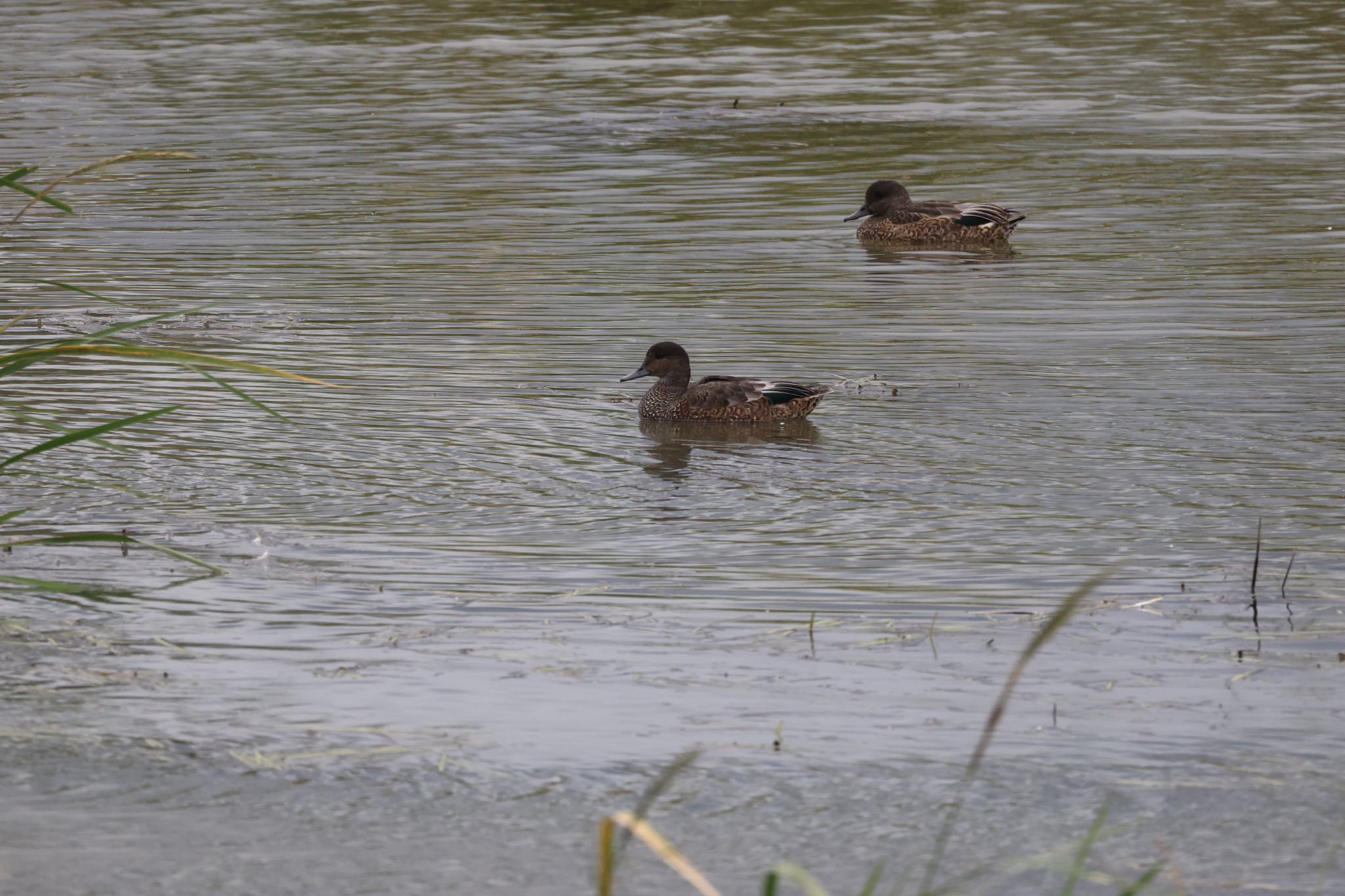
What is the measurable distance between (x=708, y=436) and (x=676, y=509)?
78.2 inches

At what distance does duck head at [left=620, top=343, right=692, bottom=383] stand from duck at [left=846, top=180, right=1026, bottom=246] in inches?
218

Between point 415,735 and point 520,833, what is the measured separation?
30.9 inches

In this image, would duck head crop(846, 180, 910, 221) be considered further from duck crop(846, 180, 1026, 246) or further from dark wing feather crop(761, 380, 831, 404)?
dark wing feather crop(761, 380, 831, 404)

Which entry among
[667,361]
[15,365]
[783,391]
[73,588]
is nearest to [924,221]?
[667,361]

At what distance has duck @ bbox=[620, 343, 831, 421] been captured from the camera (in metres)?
11.0

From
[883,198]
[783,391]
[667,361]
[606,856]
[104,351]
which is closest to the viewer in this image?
[606,856]

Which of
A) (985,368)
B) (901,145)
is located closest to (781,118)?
(901,145)

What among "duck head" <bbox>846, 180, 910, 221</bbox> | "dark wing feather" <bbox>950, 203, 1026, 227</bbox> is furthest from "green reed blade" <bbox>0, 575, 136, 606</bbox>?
"duck head" <bbox>846, 180, 910, 221</bbox>

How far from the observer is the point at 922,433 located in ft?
34.8

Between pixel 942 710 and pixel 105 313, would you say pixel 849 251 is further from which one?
pixel 942 710

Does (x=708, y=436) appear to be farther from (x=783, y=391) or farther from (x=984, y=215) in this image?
(x=984, y=215)

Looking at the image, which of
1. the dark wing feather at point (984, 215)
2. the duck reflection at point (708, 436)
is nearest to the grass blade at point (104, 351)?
the duck reflection at point (708, 436)

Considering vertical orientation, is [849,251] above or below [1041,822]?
below

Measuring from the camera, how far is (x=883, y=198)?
1720 centimetres
